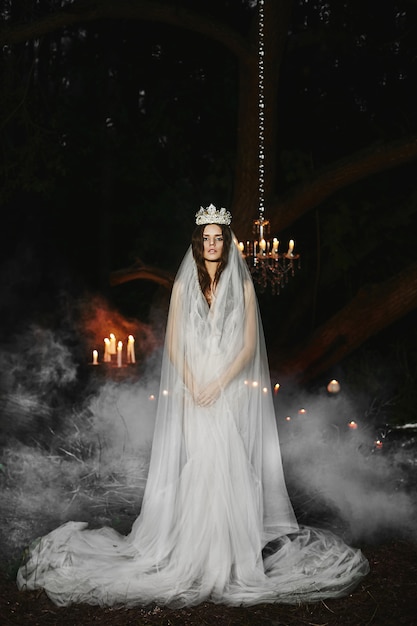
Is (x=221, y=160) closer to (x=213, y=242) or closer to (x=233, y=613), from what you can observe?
(x=213, y=242)

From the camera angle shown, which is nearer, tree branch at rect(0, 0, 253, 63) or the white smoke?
the white smoke

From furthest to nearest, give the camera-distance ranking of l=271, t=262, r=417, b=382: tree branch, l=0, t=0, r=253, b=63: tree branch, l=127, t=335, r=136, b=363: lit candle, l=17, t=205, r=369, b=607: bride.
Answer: l=271, t=262, r=417, b=382: tree branch → l=127, t=335, r=136, b=363: lit candle → l=0, t=0, r=253, b=63: tree branch → l=17, t=205, r=369, b=607: bride

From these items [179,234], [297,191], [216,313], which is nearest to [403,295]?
[297,191]

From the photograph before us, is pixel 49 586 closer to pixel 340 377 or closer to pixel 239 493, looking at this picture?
pixel 239 493

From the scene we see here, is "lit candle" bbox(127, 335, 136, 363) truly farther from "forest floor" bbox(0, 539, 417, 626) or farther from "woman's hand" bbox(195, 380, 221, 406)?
"forest floor" bbox(0, 539, 417, 626)

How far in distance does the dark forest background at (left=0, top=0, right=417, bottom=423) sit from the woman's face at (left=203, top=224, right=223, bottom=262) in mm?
2792

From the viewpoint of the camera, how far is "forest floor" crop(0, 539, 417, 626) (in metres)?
3.51

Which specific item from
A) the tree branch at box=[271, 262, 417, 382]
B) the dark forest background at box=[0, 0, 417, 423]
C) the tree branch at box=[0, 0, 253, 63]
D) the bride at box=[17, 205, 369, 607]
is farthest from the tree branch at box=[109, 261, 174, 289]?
the bride at box=[17, 205, 369, 607]

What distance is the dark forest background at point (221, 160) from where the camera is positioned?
22.4 feet

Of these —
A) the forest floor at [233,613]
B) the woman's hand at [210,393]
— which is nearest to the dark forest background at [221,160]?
the woman's hand at [210,393]

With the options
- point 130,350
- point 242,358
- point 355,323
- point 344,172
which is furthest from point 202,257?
point 355,323

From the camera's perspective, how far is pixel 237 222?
6883mm

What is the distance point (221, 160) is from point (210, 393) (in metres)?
5.65

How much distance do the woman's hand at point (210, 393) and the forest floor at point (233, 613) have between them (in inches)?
40.2
